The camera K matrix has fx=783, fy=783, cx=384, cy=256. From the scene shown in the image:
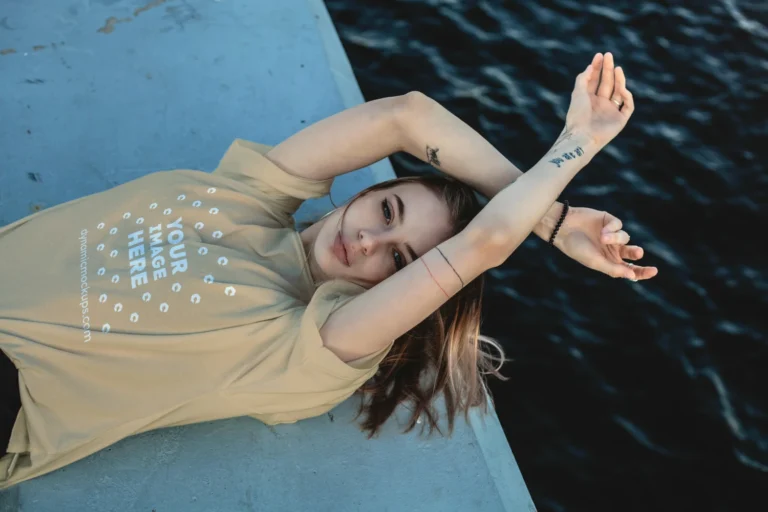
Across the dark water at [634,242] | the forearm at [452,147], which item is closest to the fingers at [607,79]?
the forearm at [452,147]

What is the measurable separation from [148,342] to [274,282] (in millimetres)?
479

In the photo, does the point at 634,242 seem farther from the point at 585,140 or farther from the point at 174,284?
the point at 174,284

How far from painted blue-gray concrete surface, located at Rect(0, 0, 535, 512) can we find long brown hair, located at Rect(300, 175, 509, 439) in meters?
0.10

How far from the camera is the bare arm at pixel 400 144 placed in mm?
2916

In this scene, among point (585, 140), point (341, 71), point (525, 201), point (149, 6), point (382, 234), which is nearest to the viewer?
point (525, 201)

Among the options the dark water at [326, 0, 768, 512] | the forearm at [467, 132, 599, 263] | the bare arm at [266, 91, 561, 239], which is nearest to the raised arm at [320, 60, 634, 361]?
the forearm at [467, 132, 599, 263]

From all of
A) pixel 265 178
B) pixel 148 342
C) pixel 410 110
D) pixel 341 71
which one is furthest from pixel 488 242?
pixel 341 71

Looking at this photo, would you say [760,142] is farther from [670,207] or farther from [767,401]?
[767,401]

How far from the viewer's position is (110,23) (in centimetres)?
431

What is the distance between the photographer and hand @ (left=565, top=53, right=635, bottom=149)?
290 cm

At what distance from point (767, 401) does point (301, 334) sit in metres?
3.30

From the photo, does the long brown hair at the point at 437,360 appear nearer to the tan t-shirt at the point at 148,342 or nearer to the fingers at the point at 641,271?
the tan t-shirt at the point at 148,342

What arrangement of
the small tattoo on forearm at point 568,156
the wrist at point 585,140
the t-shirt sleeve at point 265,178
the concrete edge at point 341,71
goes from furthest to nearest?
the concrete edge at point 341,71 → the t-shirt sleeve at point 265,178 → the wrist at point 585,140 → the small tattoo on forearm at point 568,156

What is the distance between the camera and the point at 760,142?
5.86 metres
